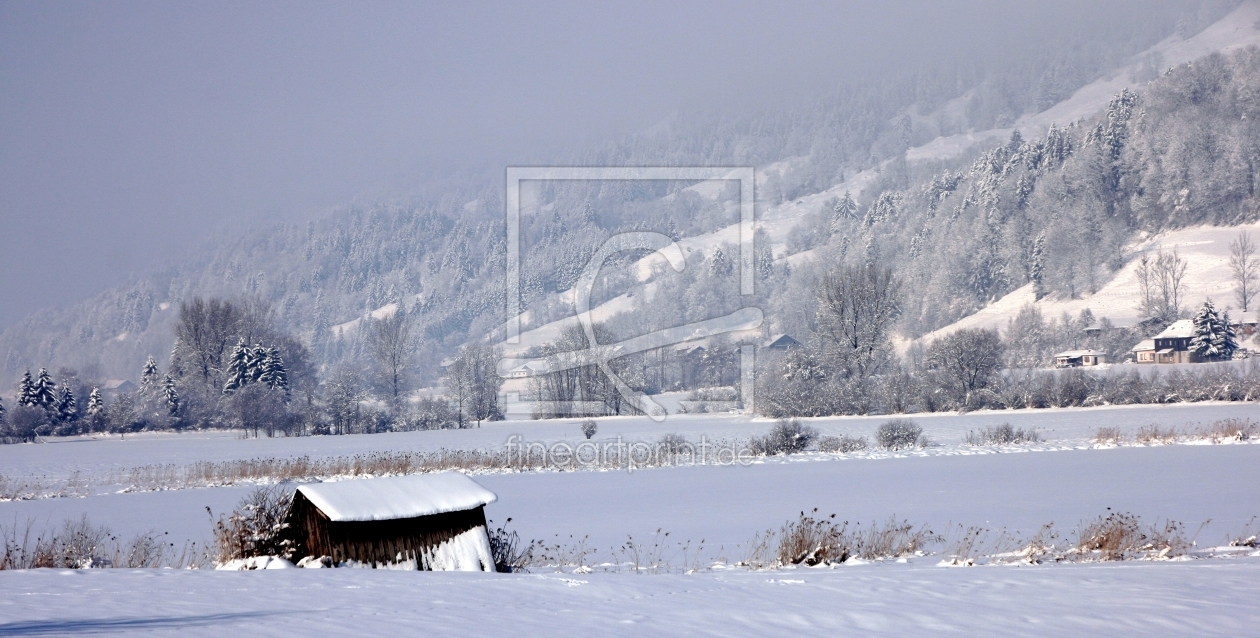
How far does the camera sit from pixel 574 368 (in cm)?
7019

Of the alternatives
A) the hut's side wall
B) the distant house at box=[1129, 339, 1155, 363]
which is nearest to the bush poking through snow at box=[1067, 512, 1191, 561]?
the hut's side wall

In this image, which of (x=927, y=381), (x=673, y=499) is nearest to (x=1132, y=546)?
(x=673, y=499)

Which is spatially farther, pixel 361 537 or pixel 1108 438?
pixel 1108 438

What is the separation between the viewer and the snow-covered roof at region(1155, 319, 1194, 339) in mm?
71750

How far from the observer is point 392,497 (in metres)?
9.05

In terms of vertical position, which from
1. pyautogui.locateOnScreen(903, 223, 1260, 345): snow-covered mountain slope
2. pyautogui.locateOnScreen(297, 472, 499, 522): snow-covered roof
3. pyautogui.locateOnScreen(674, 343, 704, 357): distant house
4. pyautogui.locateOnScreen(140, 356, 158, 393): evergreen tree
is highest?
pyautogui.locateOnScreen(903, 223, 1260, 345): snow-covered mountain slope

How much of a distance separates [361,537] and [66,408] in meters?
70.8

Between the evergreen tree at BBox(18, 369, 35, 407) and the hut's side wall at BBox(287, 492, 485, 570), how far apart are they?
69.9 m

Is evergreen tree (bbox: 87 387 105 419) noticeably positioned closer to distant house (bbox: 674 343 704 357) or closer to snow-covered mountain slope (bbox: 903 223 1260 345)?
distant house (bbox: 674 343 704 357)

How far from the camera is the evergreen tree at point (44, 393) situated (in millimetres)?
65319

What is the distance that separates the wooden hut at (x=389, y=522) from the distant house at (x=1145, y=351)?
263 ft

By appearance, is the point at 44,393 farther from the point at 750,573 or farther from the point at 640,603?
Result: the point at 640,603

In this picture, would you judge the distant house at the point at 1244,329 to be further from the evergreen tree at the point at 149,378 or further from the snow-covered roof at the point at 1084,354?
the evergreen tree at the point at 149,378

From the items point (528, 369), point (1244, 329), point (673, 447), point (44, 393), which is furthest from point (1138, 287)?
point (44, 393)
